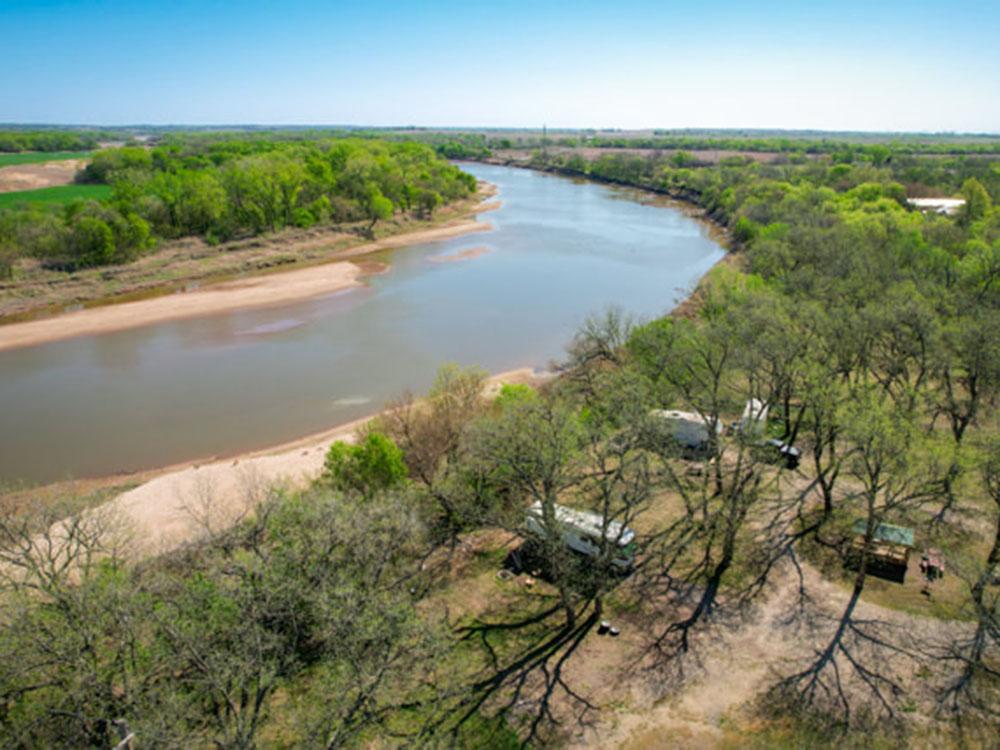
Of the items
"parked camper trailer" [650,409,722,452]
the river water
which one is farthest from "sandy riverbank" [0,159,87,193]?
"parked camper trailer" [650,409,722,452]

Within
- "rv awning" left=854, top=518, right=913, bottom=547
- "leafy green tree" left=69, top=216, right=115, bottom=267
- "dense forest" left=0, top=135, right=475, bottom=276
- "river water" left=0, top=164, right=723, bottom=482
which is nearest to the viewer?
"rv awning" left=854, top=518, right=913, bottom=547

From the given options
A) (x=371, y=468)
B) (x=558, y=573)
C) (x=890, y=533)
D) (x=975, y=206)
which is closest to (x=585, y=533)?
(x=558, y=573)

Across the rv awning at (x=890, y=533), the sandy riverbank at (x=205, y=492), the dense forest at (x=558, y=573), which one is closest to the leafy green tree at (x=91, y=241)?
the sandy riverbank at (x=205, y=492)

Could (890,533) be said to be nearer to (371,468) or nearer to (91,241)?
(371,468)

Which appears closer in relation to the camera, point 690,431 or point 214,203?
point 690,431

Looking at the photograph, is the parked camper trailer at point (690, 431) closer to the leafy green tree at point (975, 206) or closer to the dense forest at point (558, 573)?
the dense forest at point (558, 573)

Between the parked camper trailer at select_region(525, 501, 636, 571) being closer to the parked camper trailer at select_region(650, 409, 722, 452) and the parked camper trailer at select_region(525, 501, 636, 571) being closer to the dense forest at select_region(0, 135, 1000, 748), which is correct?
the dense forest at select_region(0, 135, 1000, 748)
